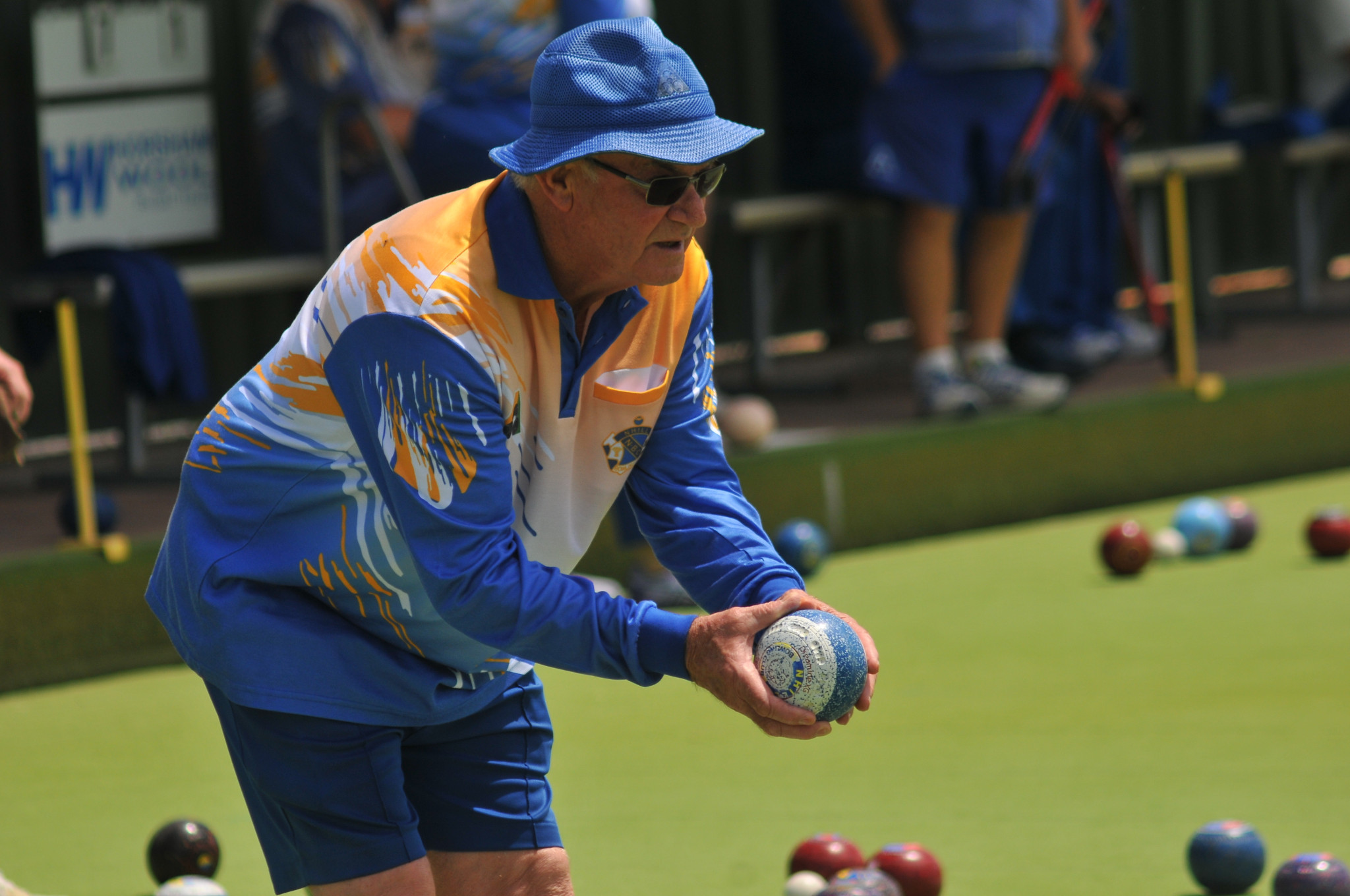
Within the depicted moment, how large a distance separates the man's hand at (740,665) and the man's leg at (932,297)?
477 centimetres

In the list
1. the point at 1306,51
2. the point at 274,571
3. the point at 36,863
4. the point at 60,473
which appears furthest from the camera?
the point at 1306,51

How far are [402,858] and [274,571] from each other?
17.2 inches

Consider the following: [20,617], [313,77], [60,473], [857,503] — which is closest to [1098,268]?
[857,503]

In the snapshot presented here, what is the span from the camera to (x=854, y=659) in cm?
267

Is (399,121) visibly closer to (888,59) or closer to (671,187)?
(888,59)

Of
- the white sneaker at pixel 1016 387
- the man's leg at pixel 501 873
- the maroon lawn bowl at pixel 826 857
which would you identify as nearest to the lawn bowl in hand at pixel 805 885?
the maroon lawn bowl at pixel 826 857

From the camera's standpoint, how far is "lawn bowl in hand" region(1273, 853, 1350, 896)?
11.5ft

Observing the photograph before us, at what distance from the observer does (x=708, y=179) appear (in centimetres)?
265

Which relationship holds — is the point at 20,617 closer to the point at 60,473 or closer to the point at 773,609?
the point at 60,473

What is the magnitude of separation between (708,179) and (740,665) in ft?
2.02

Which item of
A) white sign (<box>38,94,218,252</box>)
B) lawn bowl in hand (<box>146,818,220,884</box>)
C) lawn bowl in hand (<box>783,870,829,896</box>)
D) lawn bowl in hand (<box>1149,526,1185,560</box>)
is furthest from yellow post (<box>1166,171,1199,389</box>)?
lawn bowl in hand (<box>146,818,220,884</box>)

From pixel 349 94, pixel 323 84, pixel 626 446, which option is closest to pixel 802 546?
pixel 349 94

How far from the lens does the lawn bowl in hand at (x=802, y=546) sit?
21.5ft

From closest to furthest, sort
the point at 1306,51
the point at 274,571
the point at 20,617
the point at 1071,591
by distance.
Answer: the point at 274,571, the point at 20,617, the point at 1071,591, the point at 1306,51
